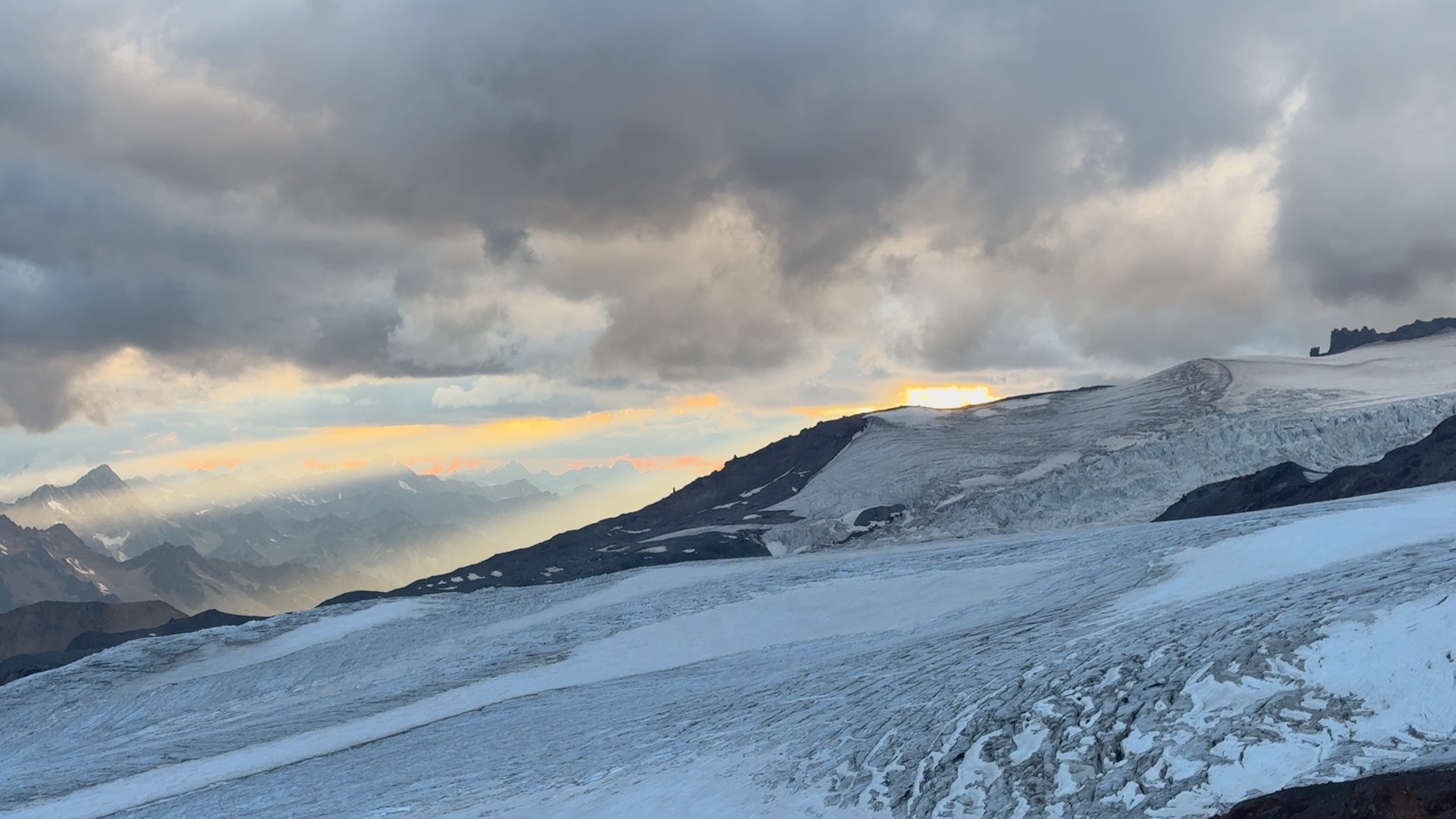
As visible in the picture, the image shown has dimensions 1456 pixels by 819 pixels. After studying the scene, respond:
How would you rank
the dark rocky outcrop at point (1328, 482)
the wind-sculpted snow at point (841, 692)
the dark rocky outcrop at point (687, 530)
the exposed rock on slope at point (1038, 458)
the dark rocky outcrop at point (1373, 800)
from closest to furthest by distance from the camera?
1. the dark rocky outcrop at point (1373, 800)
2. the wind-sculpted snow at point (841, 692)
3. the dark rocky outcrop at point (1328, 482)
4. the exposed rock on slope at point (1038, 458)
5. the dark rocky outcrop at point (687, 530)

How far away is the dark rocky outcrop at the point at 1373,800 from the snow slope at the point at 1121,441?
258 feet

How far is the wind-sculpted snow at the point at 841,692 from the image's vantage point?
22.9 m

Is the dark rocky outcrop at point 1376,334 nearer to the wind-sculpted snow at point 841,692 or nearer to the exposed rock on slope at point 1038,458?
the exposed rock on slope at point 1038,458

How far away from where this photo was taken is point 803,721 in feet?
106

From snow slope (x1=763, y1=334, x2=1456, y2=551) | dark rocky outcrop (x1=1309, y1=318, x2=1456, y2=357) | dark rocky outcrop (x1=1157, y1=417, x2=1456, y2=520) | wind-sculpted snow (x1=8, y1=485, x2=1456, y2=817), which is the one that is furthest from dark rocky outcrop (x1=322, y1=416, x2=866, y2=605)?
dark rocky outcrop (x1=1309, y1=318, x2=1456, y2=357)

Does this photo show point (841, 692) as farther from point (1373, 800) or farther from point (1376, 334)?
point (1376, 334)

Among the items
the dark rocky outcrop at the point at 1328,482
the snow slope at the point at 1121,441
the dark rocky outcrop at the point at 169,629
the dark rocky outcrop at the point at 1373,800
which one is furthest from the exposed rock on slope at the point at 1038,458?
the dark rocky outcrop at the point at 1373,800

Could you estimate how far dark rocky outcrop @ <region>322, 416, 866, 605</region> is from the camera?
112500 mm

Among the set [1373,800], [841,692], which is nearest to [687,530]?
[841,692]

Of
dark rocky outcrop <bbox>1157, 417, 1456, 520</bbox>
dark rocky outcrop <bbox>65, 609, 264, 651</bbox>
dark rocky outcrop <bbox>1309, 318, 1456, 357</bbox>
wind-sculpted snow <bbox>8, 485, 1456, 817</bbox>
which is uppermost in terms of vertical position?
dark rocky outcrop <bbox>1309, 318, 1456, 357</bbox>

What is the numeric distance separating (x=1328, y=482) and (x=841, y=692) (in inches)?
2416

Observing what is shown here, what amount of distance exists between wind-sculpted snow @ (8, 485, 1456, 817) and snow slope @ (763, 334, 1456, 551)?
104ft

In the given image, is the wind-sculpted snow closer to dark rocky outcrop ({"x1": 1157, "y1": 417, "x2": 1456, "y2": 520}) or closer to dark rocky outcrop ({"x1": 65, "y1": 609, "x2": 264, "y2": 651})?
dark rocky outcrop ({"x1": 1157, "y1": 417, "x2": 1456, "y2": 520})

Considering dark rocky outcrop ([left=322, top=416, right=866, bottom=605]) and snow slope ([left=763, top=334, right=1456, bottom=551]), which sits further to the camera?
dark rocky outcrop ([left=322, top=416, right=866, bottom=605])
